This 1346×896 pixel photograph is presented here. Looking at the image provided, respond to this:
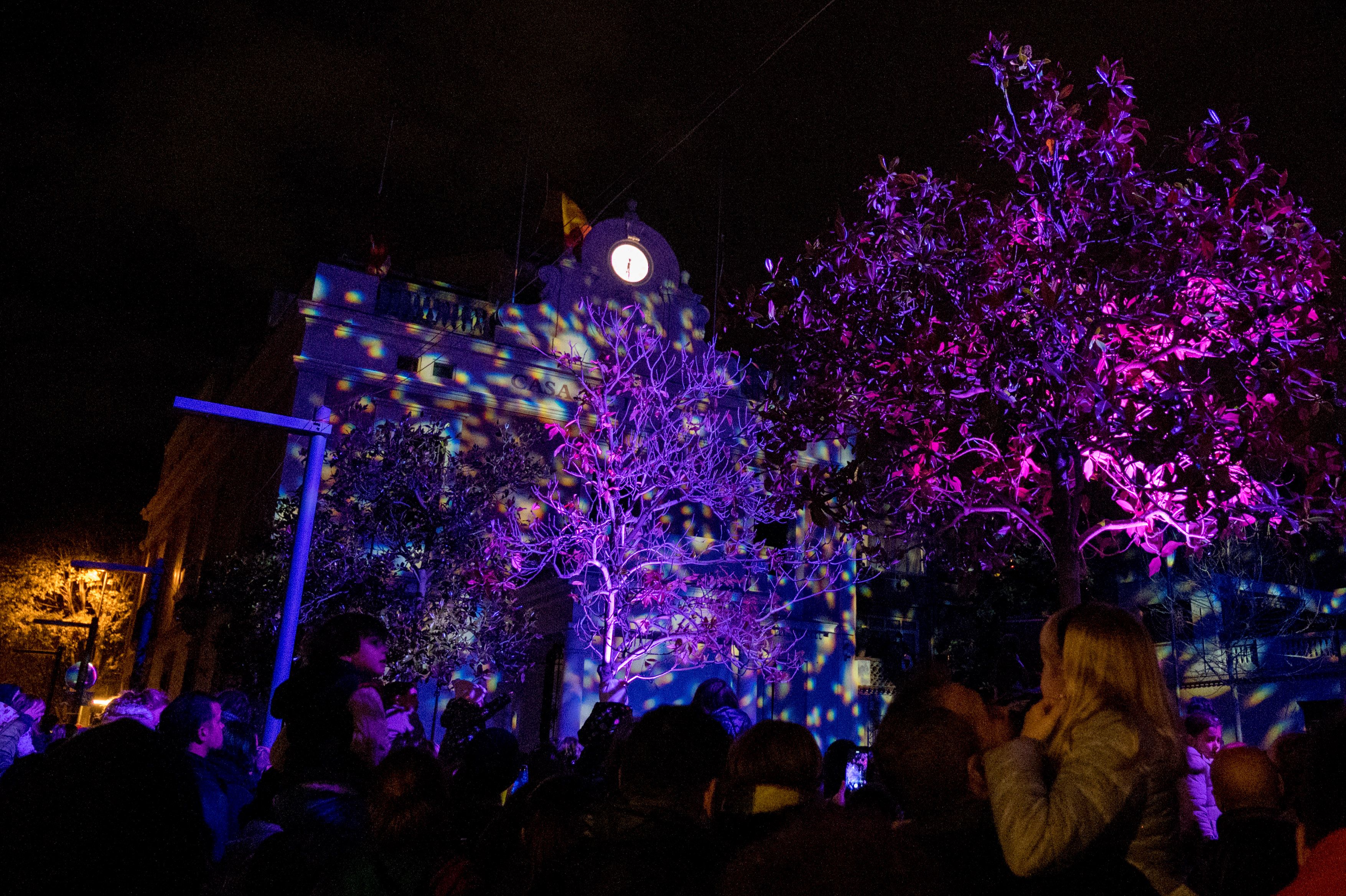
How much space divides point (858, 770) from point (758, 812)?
23.5 feet

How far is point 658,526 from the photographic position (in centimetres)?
1591

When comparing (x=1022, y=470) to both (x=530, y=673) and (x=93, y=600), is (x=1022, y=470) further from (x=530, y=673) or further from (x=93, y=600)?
(x=93, y=600)

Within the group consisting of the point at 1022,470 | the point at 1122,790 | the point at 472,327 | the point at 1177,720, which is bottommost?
the point at 1122,790

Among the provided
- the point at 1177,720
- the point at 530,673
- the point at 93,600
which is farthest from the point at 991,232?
the point at 93,600

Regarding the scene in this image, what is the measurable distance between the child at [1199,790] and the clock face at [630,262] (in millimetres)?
16401

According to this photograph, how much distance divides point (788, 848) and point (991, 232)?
627 cm

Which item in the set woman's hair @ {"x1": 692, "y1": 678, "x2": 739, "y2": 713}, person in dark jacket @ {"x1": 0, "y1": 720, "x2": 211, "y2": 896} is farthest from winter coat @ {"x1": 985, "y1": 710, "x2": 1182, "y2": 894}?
woman's hair @ {"x1": 692, "y1": 678, "x2": 739, "y2": 713}

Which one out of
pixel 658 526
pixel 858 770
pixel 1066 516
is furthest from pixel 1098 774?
pixel 658 526

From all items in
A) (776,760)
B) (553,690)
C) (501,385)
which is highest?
(501,385)

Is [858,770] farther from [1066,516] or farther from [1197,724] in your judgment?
[1197,724]

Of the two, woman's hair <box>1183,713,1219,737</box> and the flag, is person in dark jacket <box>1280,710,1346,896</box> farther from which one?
the flag

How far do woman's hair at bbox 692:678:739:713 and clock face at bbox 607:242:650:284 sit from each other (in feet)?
52.3

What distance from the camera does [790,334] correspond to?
808 centimetres

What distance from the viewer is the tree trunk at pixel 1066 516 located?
7180mm
